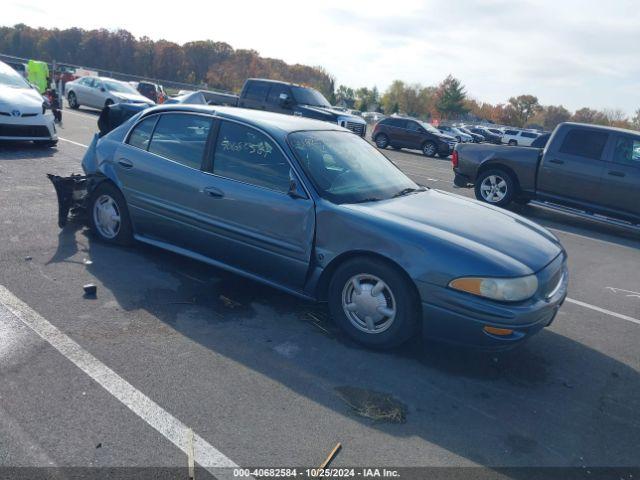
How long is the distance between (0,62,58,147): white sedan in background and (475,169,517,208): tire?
869cm

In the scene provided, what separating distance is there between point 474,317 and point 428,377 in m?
0.52

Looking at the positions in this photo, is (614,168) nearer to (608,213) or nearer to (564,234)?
(608,213)

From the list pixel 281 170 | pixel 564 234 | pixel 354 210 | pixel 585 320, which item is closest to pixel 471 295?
pixel 354 210

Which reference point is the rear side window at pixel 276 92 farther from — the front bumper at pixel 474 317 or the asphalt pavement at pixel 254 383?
the front bumper at pixel 474 317

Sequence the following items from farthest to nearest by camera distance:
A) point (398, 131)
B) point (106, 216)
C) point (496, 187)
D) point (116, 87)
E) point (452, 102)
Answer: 1. point (452, 102)
2. point (398, 131)
3. point (116, 87)
4. point (496, 187)
5. point (106, 216)

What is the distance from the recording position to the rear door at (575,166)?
9.95 m

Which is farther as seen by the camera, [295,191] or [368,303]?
[295,191]

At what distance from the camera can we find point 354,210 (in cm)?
420

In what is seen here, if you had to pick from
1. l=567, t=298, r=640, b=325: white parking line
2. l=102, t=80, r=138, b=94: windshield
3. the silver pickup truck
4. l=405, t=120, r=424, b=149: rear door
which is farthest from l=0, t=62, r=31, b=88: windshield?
l=405, t=120, r=424, b=149: rear door

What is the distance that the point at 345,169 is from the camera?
15.7ft

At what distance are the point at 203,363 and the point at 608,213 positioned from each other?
8695 millimetres

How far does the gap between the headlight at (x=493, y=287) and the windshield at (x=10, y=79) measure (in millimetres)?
10905

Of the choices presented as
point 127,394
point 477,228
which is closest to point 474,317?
point 477,228

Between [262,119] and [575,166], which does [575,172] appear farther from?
[262,119]
